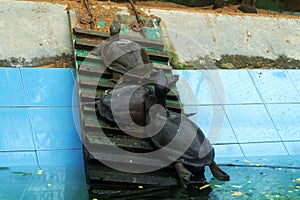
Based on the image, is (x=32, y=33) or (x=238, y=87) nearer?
(x=238, y=87)

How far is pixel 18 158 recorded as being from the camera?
494cm

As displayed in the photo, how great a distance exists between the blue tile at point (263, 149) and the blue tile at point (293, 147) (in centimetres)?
6

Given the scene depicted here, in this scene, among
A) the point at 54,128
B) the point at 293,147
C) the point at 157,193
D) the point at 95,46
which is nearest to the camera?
the point at 157,193

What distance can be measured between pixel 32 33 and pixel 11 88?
1.18 meters

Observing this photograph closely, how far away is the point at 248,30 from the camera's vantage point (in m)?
7.63

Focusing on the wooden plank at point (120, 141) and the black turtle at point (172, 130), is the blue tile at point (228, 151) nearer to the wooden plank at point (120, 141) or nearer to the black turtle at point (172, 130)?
the black turtle at point (172, 130)

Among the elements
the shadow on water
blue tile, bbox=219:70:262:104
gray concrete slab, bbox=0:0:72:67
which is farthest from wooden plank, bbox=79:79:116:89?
blue tile, bbox=219:70:262:104

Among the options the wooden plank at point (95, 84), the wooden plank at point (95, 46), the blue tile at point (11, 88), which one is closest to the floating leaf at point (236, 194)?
the wooden plank at point (95, 84)

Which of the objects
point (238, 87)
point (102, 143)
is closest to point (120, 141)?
point (102, 143)

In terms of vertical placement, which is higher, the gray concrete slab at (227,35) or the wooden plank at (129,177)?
the gray concrete slab at (227,35)

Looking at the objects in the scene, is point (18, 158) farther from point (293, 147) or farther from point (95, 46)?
point (293, 147)

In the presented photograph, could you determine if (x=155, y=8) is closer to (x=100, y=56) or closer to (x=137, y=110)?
(x=100, y=56)

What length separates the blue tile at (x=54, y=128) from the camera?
5207mm

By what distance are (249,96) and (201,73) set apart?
703 millimetres
